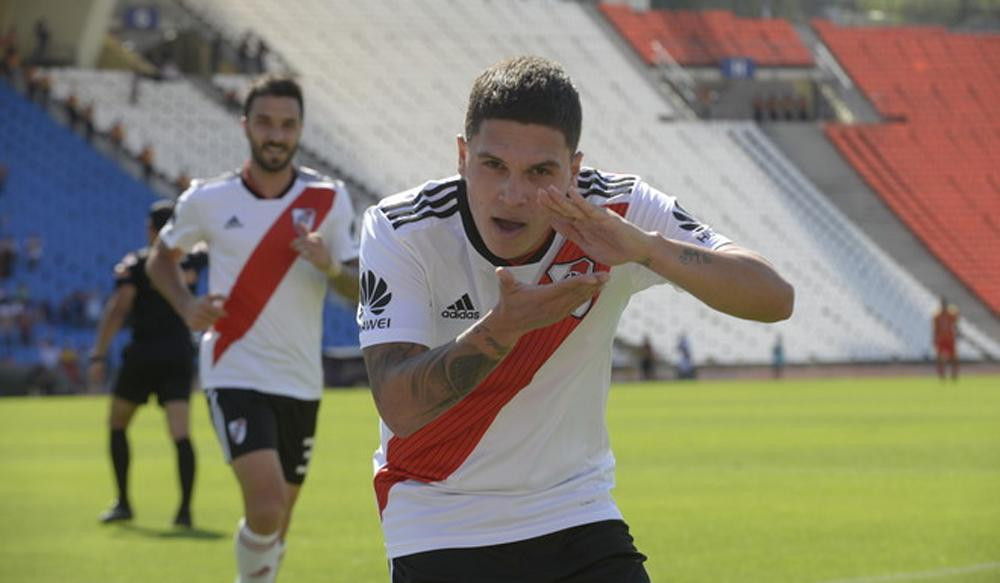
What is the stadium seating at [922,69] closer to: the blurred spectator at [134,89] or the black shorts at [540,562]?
the blurred spectator at [134,89]

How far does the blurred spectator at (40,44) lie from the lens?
5225 cm

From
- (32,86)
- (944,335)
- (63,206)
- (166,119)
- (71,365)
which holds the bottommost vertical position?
(71,365)

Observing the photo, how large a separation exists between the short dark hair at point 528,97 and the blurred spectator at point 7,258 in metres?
39.9

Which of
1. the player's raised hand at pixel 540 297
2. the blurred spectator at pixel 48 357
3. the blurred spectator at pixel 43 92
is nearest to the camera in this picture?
the player's raised hand at pixel 540 297

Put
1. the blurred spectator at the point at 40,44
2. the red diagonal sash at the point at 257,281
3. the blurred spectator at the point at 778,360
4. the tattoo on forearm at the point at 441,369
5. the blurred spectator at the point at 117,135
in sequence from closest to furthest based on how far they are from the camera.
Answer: the tattoo on forearm at the point at 441,369 → the red diagonal sash at the point at 257,281 → the blurred spectator at the point at 117,135 → the blurred spectator at the point at 40,44 → the blurred spectator at the point at 778,360

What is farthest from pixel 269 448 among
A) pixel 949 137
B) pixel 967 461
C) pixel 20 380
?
pixel 949 137

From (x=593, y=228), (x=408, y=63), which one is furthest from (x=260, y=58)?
(x=593, y=228)

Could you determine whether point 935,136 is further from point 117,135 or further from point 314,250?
point 314,250

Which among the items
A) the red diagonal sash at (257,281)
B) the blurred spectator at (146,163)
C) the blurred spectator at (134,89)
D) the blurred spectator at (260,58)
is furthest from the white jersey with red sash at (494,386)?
the blurred spectator at (260,58)

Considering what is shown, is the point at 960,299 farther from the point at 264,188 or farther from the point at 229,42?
the point at 264,188

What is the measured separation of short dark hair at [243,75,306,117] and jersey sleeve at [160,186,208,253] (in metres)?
0.65

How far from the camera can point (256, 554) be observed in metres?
8.97

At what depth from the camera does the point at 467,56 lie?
5984 centimetres

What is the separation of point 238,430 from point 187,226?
4.37 ft
